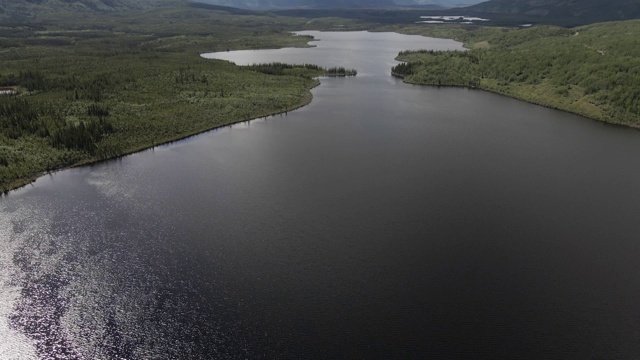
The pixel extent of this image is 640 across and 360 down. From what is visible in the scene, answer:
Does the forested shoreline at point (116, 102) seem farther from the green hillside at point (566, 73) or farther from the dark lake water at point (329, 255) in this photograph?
the green hillside at point (566, 73)

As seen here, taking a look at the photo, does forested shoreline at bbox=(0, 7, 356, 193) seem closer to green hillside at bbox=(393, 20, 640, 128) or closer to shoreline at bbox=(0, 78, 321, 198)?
shoreline at bbox=(0, 78, 321, 198)

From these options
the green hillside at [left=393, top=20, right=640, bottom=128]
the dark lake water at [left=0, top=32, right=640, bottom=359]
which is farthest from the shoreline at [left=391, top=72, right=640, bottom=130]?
the dark lake water at [left=0, top=32, right=640, bottom=359]

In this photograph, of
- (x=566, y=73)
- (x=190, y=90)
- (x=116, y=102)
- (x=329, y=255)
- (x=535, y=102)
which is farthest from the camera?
(x=566, y=73)

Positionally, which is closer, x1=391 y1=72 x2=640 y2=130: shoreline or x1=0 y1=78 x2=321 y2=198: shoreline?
x1=0 y1=78 x2=321 y2=198: shoreline

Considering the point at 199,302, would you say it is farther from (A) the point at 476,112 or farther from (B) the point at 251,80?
(B) the point at 251,80

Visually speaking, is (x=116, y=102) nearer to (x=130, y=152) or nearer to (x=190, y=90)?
(x=190, y=90)

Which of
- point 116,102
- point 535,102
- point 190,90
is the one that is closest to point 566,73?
point 535,102
